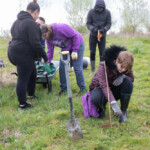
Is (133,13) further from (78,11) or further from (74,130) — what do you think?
(74,130)

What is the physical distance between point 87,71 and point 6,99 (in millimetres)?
2845

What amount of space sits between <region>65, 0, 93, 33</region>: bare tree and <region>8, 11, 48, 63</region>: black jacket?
44.2 feet

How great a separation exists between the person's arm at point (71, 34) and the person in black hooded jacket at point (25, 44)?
53cm

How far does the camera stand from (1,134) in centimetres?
285

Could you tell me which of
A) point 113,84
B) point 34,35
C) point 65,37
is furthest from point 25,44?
point 113,84

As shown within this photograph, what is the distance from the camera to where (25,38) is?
10.7 ft

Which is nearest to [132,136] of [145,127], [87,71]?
[145,127]

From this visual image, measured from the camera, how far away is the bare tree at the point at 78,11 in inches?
643

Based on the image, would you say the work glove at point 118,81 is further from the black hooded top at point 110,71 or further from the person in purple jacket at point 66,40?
the person in purple jacket at point 66,40

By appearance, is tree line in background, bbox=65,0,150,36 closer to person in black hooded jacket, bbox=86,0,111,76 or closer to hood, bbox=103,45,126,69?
person in black hooded jacket, bbox=86,0,111,76

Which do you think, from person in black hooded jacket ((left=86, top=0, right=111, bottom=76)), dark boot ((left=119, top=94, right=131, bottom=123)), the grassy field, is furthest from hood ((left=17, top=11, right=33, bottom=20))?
person in black hooded jacket ((left=86, top=0, right=111, bottom=76))

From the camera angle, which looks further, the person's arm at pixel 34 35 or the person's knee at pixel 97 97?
the person's arm at pixel 34 35

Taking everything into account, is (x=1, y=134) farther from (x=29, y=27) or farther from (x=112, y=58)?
(x=112, y=58)

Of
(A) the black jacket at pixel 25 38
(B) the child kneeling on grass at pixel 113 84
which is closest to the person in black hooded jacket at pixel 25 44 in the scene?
(A) the black jacket at pixel 25 38
